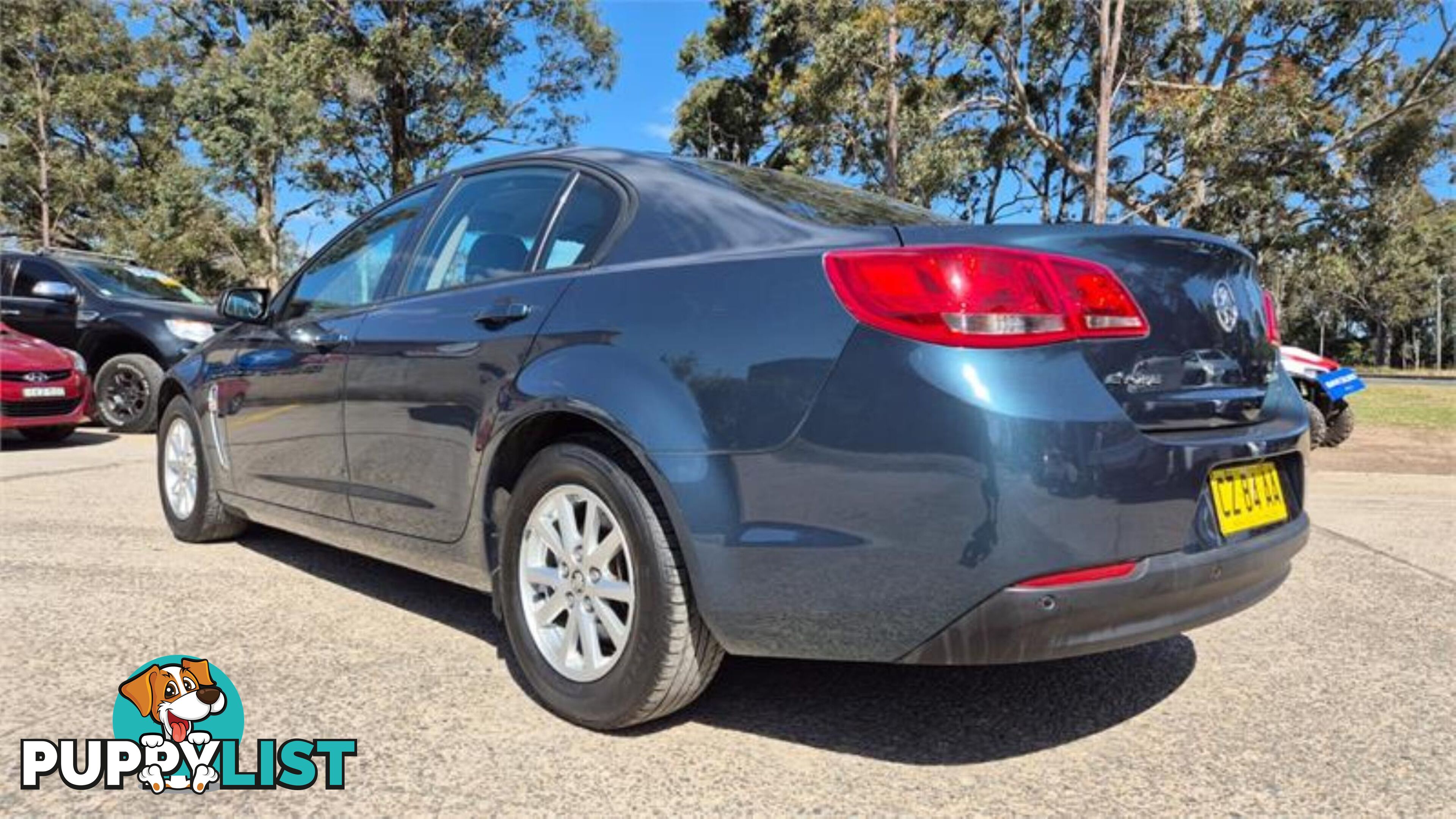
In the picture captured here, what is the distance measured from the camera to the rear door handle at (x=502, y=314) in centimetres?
260

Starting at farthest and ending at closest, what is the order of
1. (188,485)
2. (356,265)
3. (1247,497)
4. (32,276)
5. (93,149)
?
(93,149)
(32,276)
(188,485)
(356,265)
(1247,497)

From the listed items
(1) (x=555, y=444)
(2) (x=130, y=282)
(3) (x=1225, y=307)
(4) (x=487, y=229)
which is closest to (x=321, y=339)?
(4) (x=487, y=229)

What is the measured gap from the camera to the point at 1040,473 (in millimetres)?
1856

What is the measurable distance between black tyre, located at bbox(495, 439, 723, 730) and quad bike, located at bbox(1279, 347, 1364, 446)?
8.17 meters

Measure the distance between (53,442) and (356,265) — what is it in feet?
21.5

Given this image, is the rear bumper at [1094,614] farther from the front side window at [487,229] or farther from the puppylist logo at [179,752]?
the front side window at [487,229]

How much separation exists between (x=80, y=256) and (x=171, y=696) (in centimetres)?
929

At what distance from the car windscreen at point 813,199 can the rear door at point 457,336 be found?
34 cm

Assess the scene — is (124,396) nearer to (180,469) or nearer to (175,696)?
(180,469)

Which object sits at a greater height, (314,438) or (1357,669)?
(314,438)

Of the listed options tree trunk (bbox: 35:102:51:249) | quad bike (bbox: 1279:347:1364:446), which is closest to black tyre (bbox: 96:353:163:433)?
quad bike (bbox: 1279:347:1364:446)

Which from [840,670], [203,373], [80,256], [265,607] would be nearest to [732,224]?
[840,670]

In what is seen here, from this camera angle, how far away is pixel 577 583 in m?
2.43

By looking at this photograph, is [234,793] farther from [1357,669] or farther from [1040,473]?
[1357,669]
